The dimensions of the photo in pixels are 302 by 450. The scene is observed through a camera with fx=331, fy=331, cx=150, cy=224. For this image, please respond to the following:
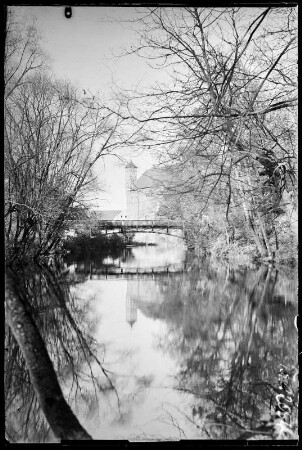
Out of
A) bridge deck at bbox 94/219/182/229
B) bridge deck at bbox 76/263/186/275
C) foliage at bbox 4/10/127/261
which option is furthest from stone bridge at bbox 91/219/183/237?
foliage at bbox 4/10/127/261

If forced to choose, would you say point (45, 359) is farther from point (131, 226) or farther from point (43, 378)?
point (131, 226)

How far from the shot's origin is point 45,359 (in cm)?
148

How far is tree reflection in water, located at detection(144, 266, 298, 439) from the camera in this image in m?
2.17

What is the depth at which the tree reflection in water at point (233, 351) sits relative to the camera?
217 centimetres

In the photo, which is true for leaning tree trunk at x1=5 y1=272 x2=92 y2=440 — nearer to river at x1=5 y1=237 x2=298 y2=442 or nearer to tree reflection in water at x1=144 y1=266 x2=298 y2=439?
river at x1=5 y1=237 x2=298 y2=442

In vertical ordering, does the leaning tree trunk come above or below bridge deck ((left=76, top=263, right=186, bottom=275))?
above

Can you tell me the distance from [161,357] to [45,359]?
76.6 inches

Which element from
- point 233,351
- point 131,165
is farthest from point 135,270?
point 233,351

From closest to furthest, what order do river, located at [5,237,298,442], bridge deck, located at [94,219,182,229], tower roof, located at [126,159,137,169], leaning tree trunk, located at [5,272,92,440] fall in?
leaning tree trunk, located at [5,272,92,440] → river, located at [5,237,298,442] → tower roof, located at [126,159,137,169] → bridge deck, located at [94,219,182,229]

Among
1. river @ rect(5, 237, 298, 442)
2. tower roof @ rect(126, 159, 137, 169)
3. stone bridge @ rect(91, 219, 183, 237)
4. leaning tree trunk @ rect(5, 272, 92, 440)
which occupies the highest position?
tower roof @ rect(126, 159, 137, 169)

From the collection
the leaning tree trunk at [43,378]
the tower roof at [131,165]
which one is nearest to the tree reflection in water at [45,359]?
the leaning tree trunk at [43,378]

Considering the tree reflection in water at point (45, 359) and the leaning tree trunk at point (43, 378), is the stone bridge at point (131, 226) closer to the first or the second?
the tree reflection in water at point (45, 359)

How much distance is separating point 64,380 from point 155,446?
1430 millimetres

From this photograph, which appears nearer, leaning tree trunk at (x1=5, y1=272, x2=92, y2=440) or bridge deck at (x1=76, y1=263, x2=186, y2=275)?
leaning tree trunk at (x1=5, y1=272, x2=92, y2=440)
